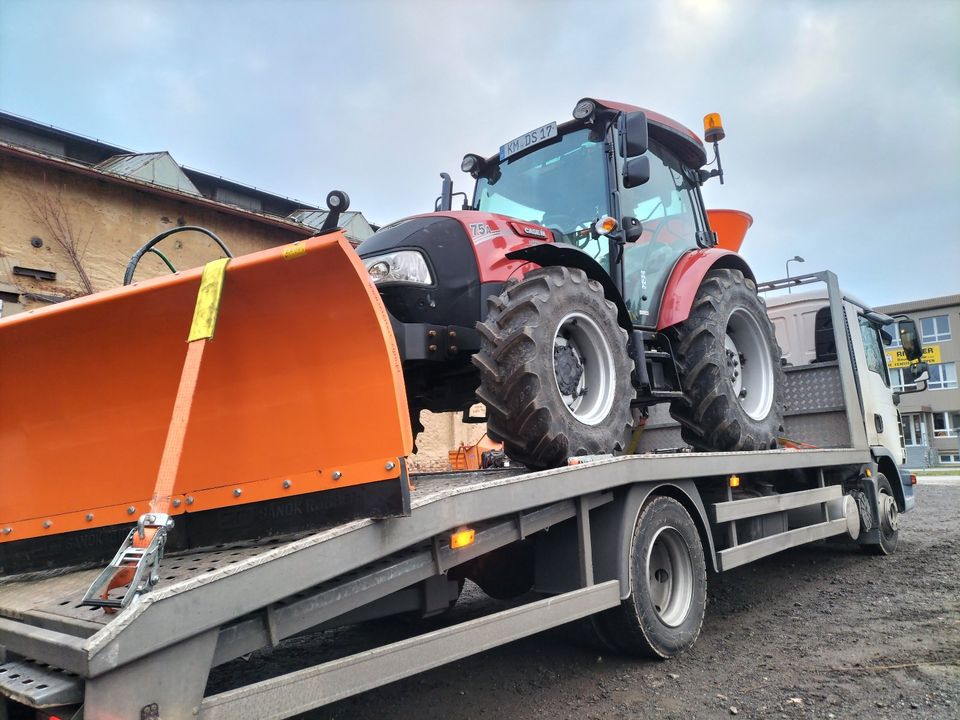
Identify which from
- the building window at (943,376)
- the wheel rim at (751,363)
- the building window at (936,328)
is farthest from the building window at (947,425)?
the wheel rim at (751,363)

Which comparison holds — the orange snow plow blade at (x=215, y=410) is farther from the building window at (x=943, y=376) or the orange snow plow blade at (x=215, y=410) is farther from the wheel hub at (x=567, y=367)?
the building window at (x=943, y=376)

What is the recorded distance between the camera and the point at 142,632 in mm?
1747

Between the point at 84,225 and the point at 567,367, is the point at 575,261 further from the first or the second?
the point at 84,225

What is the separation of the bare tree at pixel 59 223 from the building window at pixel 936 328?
40391 mm

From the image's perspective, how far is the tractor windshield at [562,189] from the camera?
15.1 feet

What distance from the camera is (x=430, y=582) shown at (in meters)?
2.87

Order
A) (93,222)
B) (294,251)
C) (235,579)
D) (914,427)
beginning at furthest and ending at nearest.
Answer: (914,427) → (93,222) → (294,251) → (235,579)

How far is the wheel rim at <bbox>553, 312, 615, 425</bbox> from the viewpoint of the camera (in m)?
3.65

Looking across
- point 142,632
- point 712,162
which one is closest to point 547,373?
point 142,632

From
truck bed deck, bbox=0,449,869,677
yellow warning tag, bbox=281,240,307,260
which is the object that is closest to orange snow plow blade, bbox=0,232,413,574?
yellow warning tag, bbox=281,240,307,260

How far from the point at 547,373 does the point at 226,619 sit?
6.11ft

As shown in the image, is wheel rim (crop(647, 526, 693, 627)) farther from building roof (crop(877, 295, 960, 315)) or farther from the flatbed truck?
building roof (crop(877, 295, 960, 315))

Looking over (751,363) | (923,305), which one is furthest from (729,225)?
(923,305)

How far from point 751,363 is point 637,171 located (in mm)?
2008
